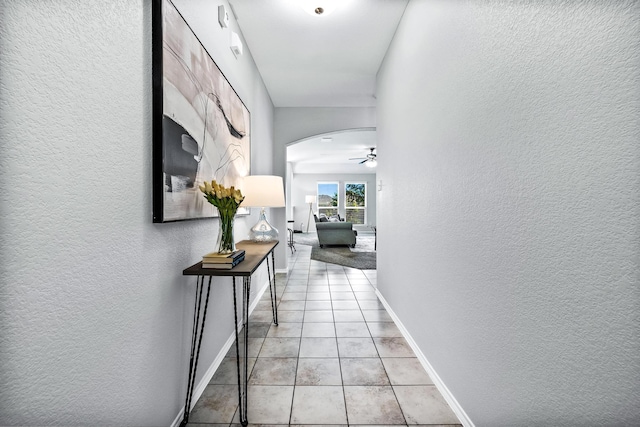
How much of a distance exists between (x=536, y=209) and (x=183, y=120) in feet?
5.12

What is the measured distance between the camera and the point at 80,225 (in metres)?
0.84

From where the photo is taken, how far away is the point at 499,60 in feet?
3.74

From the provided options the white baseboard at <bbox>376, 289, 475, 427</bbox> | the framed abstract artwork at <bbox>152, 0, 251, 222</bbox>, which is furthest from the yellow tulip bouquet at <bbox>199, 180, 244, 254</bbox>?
the white baseboard at <bbox>376, 289, 475, 427</bbox>

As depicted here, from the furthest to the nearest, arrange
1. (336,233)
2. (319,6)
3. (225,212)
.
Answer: (336,233)
(319,6)
(225,212)

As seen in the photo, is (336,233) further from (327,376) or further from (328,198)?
(327,376)

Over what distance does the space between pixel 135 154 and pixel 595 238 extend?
1526 millimetres

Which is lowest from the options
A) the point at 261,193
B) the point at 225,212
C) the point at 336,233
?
the point at 336,233

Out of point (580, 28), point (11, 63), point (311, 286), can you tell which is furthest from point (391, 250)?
point (11, 63)

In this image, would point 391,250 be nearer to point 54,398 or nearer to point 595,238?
point 595,238

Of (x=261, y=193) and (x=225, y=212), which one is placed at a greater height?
(x=261, y=193)

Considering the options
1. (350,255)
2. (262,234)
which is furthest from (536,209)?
(350,255)

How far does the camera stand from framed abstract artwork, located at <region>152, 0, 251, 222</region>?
3.93 feet

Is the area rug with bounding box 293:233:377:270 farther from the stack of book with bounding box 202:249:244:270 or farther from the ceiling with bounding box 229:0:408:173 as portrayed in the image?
the stack of book with bounding box 202:249:244:270

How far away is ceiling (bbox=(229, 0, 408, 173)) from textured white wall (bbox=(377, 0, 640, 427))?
90 centimetres
